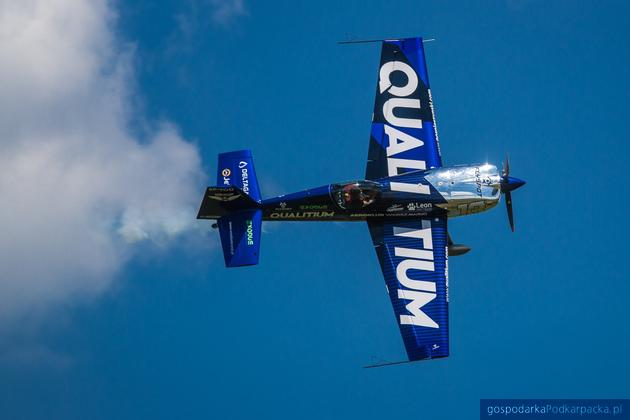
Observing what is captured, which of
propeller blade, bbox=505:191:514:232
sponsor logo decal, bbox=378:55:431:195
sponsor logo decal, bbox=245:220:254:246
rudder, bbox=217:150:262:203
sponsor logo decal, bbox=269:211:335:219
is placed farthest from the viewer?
sponsor logo decal, bbox=378:55:431:195

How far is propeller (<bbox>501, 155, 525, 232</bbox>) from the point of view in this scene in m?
55.0

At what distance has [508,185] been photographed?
55031 mm

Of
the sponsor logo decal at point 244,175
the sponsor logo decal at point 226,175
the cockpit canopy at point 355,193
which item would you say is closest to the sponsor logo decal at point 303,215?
the cockpit canopy at point 355,193

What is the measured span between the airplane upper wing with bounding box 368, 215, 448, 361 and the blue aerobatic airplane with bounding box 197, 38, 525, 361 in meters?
0.04

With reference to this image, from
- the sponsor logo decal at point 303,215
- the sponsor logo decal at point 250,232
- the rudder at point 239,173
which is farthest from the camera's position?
the sponsor logo decal at point 303,215

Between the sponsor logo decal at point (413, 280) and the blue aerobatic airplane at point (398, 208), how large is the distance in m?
0.04

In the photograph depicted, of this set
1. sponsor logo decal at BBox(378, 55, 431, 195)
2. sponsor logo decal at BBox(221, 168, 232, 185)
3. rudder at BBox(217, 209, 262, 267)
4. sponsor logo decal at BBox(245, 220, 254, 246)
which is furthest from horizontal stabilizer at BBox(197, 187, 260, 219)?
sponsor logo decal at BBox(378, 55, 431, 195)

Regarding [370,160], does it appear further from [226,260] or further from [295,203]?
[226,260]

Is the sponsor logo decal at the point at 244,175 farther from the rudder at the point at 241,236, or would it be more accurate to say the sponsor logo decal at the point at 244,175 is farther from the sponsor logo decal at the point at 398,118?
the sponsor logo decal at the point at 398,118

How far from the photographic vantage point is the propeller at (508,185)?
5503cm

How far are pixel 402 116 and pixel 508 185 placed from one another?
5.38 metres

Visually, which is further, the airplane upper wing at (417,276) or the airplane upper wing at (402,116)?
the airplane upper wing at (402,116)

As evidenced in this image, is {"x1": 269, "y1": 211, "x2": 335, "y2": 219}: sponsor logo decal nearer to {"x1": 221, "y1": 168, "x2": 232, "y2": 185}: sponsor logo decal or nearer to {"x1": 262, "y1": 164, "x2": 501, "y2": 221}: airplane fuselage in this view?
{"x1": 262, "y1": 164, "x2": 501, "y2": 221}: airplane fuselage

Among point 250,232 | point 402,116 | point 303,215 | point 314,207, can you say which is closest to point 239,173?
Result: point 250,232
